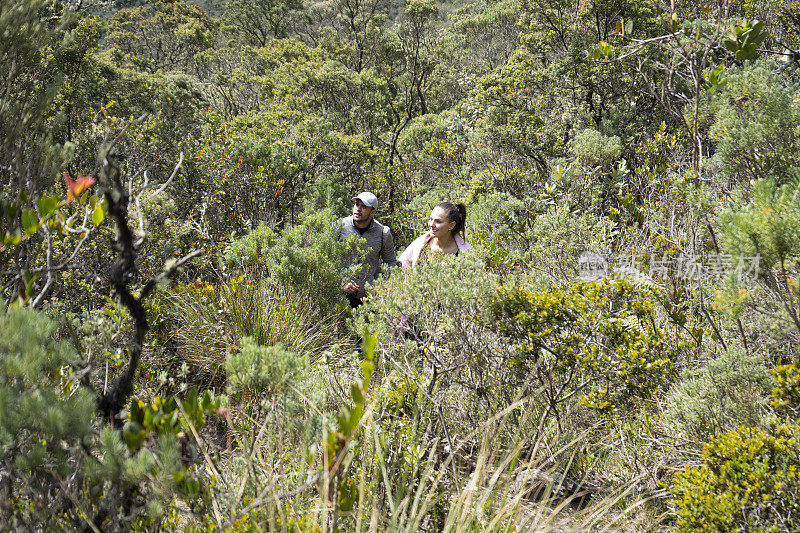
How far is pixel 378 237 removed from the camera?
5.16 meters

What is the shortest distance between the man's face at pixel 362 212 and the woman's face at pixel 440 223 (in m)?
0.87

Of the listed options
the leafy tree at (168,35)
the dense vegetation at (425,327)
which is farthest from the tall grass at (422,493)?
the leafy tree at (168,35)

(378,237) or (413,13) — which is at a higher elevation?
(413,13)

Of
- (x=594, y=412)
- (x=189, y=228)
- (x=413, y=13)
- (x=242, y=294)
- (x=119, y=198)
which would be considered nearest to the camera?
(x=119, y=198)

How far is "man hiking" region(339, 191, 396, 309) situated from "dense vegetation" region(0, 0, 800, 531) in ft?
1.02

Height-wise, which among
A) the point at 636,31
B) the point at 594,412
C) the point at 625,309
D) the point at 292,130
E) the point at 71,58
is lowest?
the point at 594,412

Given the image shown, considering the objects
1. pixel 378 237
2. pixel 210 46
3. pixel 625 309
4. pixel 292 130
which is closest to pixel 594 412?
pixel 625 309

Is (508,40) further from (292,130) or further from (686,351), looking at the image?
(686,351)

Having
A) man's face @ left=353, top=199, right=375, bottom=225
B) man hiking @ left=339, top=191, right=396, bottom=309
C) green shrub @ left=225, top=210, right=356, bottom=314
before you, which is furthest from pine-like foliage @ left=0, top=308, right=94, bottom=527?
man's face @ left=353, top=199, right=375, bottom=225

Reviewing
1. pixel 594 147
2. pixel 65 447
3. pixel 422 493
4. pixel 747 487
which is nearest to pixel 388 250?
pixel 594 147

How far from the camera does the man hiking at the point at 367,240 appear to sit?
4.91 meters

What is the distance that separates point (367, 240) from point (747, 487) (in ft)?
12.7

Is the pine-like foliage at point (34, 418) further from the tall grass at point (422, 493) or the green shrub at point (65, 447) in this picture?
the tall grass at point (422, 493)

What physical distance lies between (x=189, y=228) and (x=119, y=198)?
377cm
